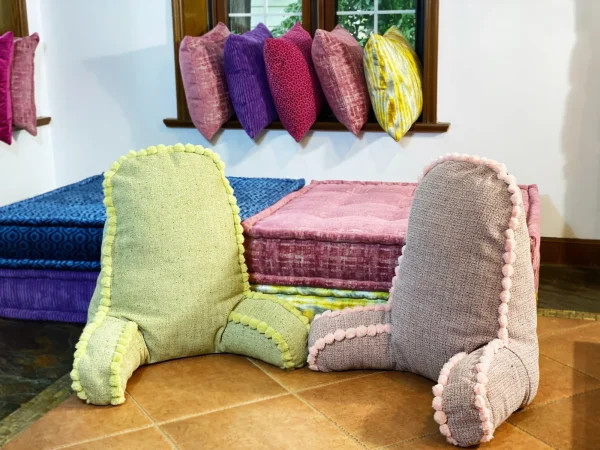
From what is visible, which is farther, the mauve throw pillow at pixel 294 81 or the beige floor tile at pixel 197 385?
the mauve throw pillow at pixel 294 81

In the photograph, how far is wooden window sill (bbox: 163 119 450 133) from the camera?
3520 millimetres

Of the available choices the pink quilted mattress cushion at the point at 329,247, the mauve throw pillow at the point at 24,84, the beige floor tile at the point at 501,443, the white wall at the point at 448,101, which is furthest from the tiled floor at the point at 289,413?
the mauve throw pillow at the point at 24,84

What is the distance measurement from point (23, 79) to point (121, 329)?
72.8 inches

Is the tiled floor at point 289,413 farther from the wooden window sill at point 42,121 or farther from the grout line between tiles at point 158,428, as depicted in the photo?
the wooden window sill at point 42,121

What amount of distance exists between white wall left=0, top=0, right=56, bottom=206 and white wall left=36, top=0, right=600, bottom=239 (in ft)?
0.18

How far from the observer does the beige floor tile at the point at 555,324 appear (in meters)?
2.62

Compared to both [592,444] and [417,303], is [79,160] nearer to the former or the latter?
[417,303]

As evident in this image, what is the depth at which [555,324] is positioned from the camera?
106 inches

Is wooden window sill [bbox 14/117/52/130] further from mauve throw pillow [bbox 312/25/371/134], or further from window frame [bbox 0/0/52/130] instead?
mauve throw pillow [bbox 312/25/371/134]

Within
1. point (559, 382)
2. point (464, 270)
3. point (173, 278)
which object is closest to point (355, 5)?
→ point (173, 278)

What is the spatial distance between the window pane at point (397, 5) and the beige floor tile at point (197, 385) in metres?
2.03

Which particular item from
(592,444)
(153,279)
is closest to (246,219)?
(153,279)

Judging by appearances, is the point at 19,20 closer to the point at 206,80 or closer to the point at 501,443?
the point at 206,80

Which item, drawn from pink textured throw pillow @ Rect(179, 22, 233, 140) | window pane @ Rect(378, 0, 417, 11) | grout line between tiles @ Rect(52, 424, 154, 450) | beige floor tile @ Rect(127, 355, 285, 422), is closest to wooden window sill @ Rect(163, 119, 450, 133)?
pink textured throw pillow @ Rect(179, 22, 233, 140)
